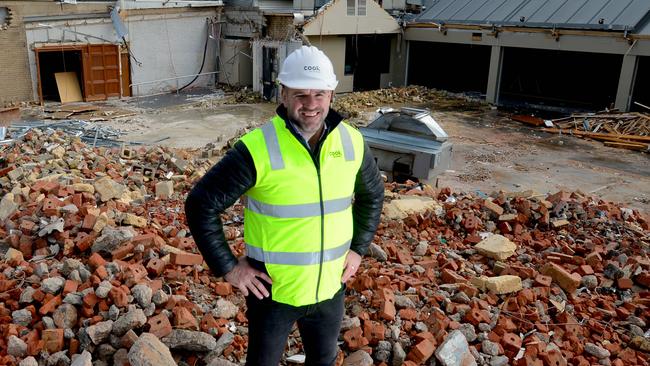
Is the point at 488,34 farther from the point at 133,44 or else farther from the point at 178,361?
the point at 178,361

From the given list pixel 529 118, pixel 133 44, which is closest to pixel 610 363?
pixel 529 118

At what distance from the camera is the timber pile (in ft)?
49.4

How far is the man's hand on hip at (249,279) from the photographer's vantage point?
255 centimetres

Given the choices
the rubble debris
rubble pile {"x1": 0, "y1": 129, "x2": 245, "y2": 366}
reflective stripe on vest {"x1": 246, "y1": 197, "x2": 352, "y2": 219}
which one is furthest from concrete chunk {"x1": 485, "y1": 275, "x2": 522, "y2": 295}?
the rubble debris

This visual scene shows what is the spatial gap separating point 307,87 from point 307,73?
0.06 meters

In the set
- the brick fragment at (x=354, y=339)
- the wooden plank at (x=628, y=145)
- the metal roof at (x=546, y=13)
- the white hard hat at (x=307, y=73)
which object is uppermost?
the metal roof at (x=546, y=13)

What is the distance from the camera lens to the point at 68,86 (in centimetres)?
2006

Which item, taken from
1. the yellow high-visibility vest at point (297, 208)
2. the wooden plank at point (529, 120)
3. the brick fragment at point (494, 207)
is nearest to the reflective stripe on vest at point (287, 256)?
the yellow high-visibility vest at point (297, 208)

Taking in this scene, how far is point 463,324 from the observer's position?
4.12 meters

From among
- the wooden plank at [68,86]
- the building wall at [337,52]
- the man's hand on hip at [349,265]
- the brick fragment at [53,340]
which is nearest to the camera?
the man's hand on hip at [349,265]

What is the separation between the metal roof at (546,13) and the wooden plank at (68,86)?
1400 cm

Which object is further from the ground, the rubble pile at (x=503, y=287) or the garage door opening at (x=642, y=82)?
the garage door opening at (x=642, y=82)

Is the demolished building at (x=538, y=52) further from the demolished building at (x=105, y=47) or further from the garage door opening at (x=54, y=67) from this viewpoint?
the garage door opening at (x=54, y=67)

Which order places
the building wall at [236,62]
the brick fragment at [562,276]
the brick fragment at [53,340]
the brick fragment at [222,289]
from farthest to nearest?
the building wall at [236,62], the brick fragment at [562,276], the brick fragment at [222,289], the brick fragment at [53,340]
